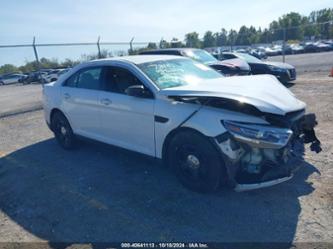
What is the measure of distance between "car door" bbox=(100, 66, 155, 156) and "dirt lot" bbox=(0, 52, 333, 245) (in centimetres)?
23

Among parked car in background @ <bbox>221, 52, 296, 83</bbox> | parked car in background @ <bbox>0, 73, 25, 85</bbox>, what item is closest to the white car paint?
parked car in background @ <bbox>221, 52, 296, 83</bbox>

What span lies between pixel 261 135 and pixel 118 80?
2333 mm

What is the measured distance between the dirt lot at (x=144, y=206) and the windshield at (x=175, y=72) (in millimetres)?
1101

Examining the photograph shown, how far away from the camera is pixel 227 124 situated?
3.41 m

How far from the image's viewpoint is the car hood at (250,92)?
3365mm

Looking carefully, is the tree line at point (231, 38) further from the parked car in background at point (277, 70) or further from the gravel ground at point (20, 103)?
the parked car in background at point (277, 70)

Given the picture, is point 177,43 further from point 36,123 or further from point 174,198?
point 174,198

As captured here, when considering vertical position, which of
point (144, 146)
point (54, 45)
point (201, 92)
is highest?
point (54, 45)

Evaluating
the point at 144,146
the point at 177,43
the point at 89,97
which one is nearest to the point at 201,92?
the point at 144,146

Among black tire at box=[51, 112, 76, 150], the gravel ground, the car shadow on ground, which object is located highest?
black tire at box=[51, 112, 76, 150]

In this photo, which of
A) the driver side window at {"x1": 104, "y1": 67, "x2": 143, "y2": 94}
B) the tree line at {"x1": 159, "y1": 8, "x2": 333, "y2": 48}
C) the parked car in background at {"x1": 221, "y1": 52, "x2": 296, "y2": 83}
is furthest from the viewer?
the tree line at {"x1": 159, "y1": 8, "x2": 333, "y2": 48}

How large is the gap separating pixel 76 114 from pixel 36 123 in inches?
147

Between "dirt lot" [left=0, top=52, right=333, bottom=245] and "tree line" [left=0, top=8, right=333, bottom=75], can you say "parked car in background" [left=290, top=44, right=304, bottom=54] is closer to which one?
"tree line" [left=0, top=8, right=333, bottom=75]

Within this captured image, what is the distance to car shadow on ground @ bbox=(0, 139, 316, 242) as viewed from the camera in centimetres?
316
